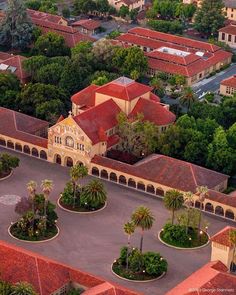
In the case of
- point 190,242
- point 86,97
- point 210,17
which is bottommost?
point 190,242

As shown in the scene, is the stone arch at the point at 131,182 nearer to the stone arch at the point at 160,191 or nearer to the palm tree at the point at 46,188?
the stone arch at the point at 160,191

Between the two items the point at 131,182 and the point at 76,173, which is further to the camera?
the point at 131,182

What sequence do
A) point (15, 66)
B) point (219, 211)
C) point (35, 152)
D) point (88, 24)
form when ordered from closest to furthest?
point (219, 211), point (35, 152), point (15, 66), point (88, 24)

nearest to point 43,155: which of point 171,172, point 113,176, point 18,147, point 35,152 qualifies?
point 35,152

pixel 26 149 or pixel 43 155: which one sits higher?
pixel 26 149

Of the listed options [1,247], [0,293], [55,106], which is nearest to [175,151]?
[55,106]

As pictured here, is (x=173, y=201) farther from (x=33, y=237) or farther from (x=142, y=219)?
(x=33, y=237)

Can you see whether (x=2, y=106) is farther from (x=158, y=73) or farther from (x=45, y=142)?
(x=158, y=73)
